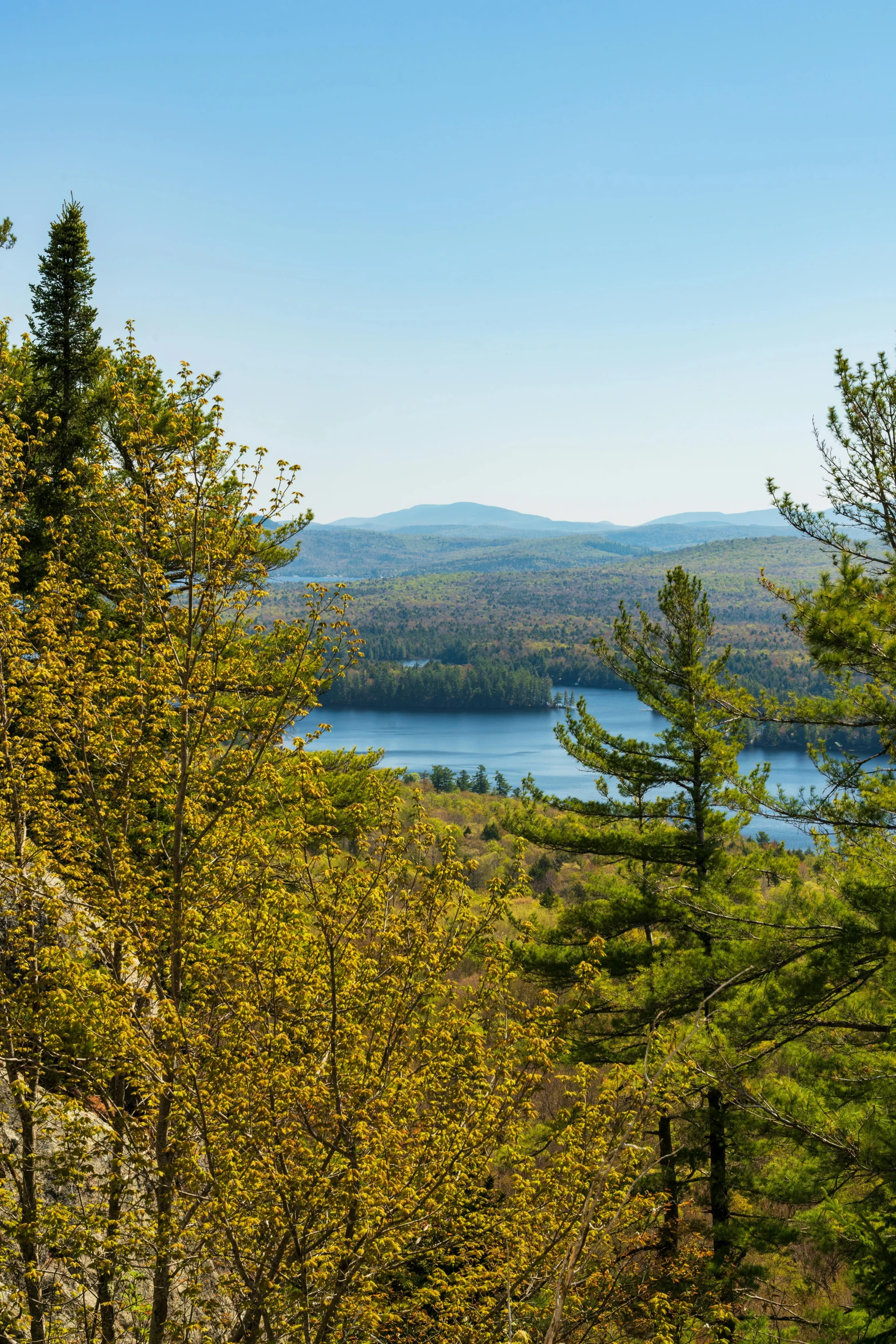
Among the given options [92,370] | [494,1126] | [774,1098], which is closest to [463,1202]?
[494,1126]

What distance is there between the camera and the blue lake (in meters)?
76.2

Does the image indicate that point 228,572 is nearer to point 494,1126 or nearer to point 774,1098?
point 494,1126

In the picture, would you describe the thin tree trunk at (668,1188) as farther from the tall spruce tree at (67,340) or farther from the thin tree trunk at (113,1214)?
the tall spruce tree at (67,340)

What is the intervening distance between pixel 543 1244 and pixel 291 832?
2.63m

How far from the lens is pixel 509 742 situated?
104 metres

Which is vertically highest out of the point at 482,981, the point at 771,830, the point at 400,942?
the point at 400,942

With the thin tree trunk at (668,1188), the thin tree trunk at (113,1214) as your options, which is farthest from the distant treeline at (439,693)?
the thin tree trunk at (113,1214)

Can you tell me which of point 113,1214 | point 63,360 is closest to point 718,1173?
point 113,1214

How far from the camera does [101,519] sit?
511 centimetres

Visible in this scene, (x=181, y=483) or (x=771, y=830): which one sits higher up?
(x=181, y=483)

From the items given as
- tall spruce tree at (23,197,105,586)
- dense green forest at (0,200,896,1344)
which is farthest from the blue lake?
dense green forest at (0,200,896,1344)

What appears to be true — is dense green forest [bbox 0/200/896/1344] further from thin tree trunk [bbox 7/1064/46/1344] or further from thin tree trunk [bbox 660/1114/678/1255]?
thin tree trunk [bbox 660/1114/678/1255]

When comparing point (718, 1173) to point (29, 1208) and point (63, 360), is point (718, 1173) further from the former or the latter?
point (63, 360)

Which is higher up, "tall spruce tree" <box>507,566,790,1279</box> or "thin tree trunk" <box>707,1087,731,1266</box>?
"tall spruce tree" <box>507,566,790,1279</box>
